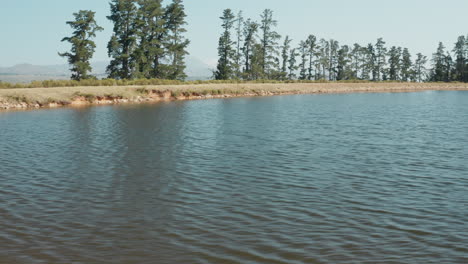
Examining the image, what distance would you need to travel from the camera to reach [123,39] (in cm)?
7725

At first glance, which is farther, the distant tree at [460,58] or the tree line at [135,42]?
the distant tree at [460,58]

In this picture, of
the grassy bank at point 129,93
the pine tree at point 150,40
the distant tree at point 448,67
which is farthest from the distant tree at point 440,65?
the pine tree at point 150,40

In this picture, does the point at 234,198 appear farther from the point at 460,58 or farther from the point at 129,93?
the point at 460,58

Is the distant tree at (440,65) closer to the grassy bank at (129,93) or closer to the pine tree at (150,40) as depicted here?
the grassy bank at (129,93)

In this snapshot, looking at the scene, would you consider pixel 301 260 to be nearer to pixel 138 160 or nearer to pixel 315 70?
pixel 138 160

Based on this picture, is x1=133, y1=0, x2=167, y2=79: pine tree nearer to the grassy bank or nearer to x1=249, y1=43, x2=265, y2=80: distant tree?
the grassy bank

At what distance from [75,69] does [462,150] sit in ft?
203

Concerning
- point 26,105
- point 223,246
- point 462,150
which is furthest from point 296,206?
point 26,105

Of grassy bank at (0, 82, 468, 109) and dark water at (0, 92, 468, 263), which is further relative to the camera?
grassy bank at (0, 82, 468, 109)

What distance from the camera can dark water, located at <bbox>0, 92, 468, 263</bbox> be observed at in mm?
9148

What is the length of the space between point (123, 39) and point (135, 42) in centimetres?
214

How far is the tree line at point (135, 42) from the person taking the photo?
228 ft

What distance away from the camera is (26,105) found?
46906 millimetres

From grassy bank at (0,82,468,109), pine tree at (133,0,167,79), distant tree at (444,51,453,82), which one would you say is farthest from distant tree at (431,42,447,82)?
pine tree at (133,0,167,79)
